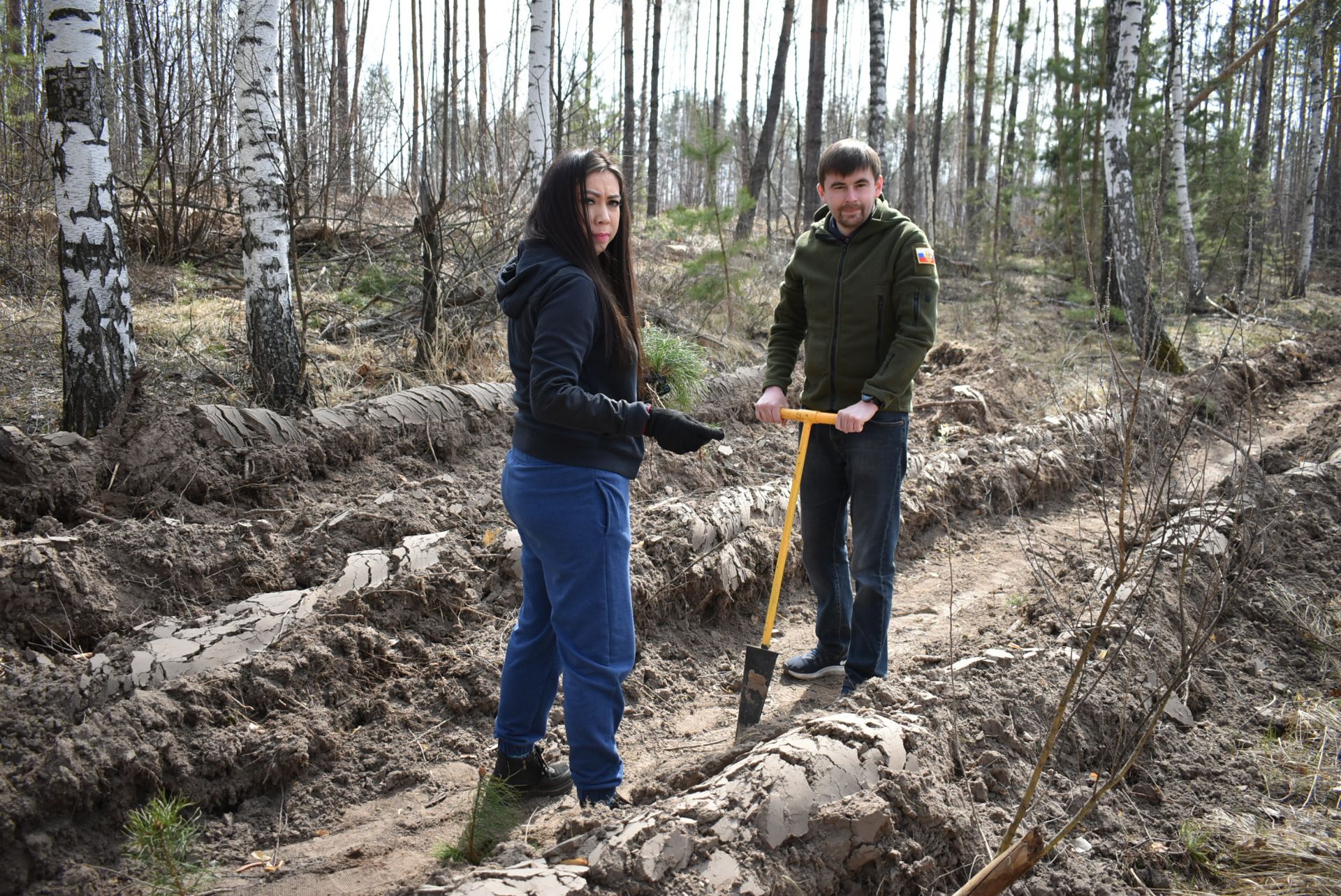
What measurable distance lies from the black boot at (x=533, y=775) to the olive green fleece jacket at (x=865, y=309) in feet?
5.39

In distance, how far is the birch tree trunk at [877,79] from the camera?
1276 cm

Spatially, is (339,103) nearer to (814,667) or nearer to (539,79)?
(539,79)

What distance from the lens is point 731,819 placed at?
2.33m

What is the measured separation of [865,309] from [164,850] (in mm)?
2720

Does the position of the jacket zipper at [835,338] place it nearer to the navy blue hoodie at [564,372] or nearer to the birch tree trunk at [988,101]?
the navy blue hoodie at [564,372]

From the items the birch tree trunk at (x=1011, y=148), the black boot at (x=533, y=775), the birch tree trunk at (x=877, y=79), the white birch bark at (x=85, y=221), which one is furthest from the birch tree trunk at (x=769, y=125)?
the black boot at (x=533, y=775)

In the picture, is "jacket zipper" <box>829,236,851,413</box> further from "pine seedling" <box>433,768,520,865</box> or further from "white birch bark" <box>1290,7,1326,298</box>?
"white birch bark" <box>1290,7,1326,298</box>

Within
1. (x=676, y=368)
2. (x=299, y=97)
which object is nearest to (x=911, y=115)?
(x=299, y=97)

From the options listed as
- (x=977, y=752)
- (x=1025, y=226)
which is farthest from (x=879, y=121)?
(x=1025, y=226)

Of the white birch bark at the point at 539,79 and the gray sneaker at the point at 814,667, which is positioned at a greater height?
the white birch bark at the point at 539,79

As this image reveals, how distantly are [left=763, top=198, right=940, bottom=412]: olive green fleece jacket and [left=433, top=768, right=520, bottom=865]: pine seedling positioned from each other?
1.79 m

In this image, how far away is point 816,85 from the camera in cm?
1416

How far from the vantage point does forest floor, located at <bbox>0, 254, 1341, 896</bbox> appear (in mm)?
2609

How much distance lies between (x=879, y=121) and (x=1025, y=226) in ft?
58.2
